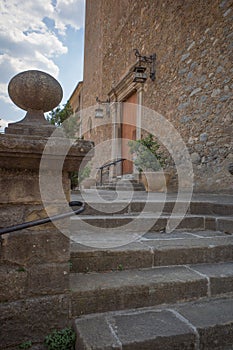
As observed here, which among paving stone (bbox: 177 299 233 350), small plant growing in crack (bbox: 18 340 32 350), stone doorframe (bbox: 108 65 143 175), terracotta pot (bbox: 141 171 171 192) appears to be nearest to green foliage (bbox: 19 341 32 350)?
small plant growing in crack (bbox: 18 340 32 350)

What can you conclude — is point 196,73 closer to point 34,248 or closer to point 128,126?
point 128,126

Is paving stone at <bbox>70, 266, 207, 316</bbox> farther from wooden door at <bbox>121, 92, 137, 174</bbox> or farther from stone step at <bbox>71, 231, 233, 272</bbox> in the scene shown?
wooden door at <bbox>121, 92, 137, 174</bbox>

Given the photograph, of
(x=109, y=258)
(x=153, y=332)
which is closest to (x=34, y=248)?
(x=109, y=258)

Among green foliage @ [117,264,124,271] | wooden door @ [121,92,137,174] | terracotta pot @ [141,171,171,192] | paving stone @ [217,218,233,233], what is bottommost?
green foliage @ [117,264,124,271]

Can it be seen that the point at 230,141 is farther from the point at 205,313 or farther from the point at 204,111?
the point at 205,313

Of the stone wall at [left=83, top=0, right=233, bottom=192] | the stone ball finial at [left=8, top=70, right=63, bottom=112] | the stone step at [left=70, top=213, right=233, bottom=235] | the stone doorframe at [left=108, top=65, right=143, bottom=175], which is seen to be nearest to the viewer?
the stone ball finial at [left=8, top=70, right=63, bottom=112]

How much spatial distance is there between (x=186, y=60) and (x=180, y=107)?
916 mm

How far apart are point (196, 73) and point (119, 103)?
3.86 metres

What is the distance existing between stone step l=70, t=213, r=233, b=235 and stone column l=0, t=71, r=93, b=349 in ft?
2.98

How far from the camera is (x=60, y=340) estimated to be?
119cm

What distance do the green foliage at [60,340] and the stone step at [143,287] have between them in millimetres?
100

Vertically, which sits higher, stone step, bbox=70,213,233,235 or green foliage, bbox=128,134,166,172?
green foliage, bbox=128,134,166,172

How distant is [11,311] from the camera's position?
3.82 ft

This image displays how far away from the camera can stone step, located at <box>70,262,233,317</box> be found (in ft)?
4.34
